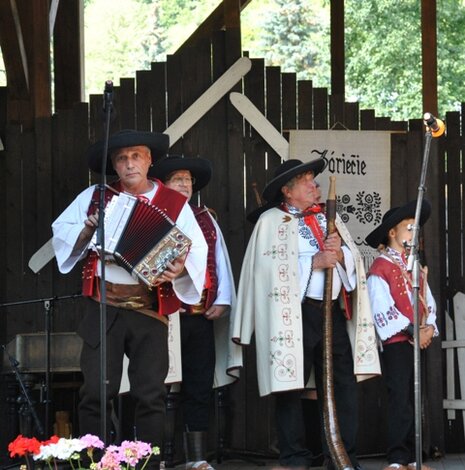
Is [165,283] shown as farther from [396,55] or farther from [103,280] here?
[396,55]

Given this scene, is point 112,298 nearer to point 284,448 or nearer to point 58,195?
point 284,448

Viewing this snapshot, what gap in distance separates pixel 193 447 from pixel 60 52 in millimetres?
4121

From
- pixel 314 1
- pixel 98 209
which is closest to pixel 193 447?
pixel 98 209

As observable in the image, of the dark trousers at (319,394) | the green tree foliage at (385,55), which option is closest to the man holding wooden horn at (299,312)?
the dark trousers at (319,394)

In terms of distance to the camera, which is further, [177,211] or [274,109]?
[274,109]

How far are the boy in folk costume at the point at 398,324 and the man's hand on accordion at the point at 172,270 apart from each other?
166cm

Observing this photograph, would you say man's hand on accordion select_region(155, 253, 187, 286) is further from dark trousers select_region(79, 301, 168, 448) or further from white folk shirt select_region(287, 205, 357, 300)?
white folk shirt select_region(287, 205, 357, 300)

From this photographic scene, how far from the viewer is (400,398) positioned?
7.71m

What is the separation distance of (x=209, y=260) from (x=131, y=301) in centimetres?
125

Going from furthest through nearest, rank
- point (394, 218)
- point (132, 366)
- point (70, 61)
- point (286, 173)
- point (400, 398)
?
point (70, 61)
point (394, 218)
point (400, 398)
point (286, 173)
point (132, 366)

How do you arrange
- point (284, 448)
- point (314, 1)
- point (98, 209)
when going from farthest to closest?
point (314, 1), point (284, 448), point (98, 209)

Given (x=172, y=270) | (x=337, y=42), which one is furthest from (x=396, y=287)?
(x=337, y=42)

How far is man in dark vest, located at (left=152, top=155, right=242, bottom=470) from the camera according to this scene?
779 cm

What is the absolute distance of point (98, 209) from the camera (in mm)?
6566
